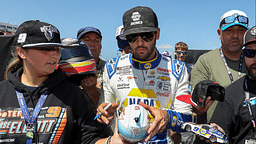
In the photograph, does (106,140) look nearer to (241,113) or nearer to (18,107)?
(18,107)

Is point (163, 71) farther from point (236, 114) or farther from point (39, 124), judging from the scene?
point (39, 124)

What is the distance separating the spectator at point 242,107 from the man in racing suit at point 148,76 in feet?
1.57

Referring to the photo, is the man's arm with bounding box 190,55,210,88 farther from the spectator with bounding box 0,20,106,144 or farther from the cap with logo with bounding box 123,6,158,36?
the spectator with bounding box 0,20,106,144

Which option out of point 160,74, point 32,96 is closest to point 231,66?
point 160,74

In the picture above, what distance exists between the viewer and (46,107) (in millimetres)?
2150

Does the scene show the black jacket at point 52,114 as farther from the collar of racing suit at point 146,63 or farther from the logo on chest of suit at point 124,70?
the collar of racing suit at point 146,63

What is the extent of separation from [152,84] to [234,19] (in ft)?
6.57

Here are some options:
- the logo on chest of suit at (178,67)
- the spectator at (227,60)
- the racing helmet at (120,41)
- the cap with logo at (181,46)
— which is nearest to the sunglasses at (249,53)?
the spectator at (227,60)

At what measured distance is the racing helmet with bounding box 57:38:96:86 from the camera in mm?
2867

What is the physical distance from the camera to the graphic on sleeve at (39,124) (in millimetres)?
2035

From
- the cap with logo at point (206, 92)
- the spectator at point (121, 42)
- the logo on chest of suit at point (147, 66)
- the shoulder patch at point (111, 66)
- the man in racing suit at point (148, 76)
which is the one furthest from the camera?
the spectator at point (121, 42)

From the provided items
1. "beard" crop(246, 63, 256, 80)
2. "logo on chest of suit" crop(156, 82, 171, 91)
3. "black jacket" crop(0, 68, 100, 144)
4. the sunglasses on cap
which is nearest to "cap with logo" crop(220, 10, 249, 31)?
the sunglasses on cap

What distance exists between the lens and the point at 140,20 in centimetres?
276

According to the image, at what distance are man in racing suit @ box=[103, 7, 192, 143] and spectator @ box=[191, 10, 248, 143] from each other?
33.7 inches
